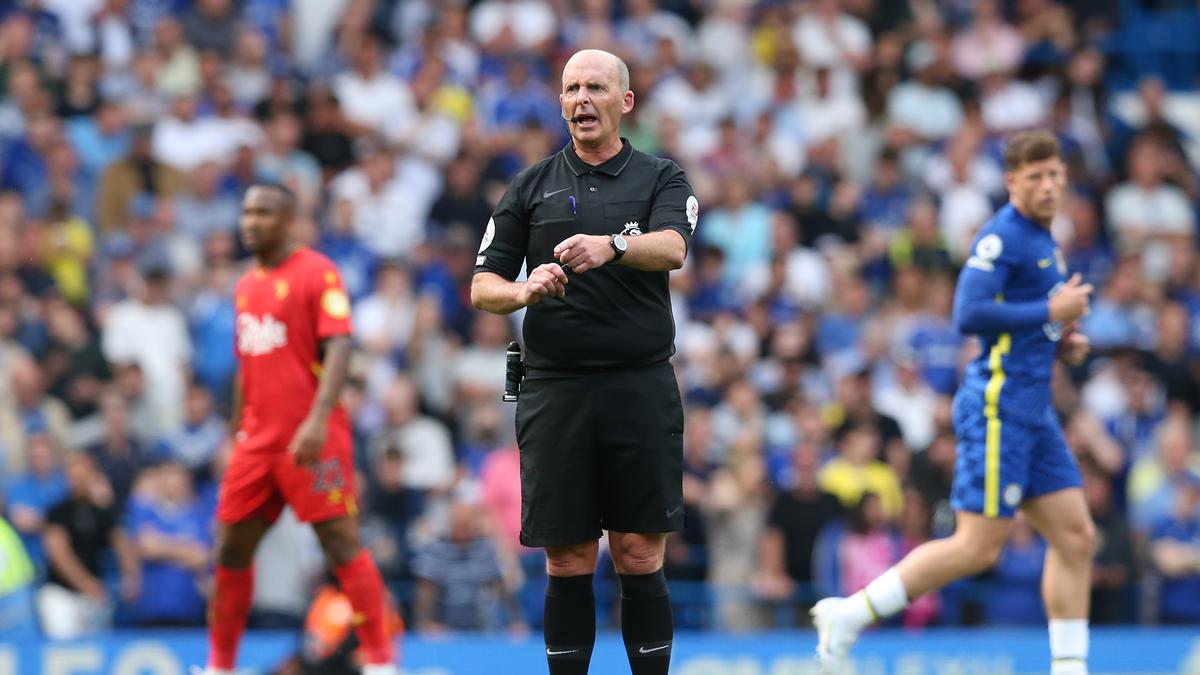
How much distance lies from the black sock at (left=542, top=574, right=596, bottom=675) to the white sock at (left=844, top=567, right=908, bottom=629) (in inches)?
76.0

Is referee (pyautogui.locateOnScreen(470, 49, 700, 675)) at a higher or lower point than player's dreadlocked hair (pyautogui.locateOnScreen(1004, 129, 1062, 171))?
lower

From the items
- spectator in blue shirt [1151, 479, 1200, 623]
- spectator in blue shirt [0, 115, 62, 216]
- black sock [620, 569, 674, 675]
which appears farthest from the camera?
spectator in blue shirt [0, 115, 62, 216]

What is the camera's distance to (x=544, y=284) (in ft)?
22.9

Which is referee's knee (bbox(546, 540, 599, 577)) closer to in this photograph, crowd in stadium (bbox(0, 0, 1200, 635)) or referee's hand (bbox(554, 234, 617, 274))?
referee's hand (bbox(554, 234, 617, 274))

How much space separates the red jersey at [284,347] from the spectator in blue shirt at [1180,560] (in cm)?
840

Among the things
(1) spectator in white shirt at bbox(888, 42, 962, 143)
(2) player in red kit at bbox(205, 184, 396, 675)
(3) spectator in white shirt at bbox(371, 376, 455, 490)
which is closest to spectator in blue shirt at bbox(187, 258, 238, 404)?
(3) spectator in white shirt at bbox(371, 376, 455, 490)

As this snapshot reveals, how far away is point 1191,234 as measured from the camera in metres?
18.7

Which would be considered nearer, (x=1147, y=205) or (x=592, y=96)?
(x=592, y=96)

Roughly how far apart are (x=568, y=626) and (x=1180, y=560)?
8959 millimetres

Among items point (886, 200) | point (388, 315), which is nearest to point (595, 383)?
point (388, 315)

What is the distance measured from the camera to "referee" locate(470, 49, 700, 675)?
751 cm

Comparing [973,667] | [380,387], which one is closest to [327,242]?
[380,387]

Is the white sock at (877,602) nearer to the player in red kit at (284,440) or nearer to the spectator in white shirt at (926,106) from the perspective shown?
the player in red kit at (284,440)

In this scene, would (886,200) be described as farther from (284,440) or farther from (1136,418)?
(284,440)
